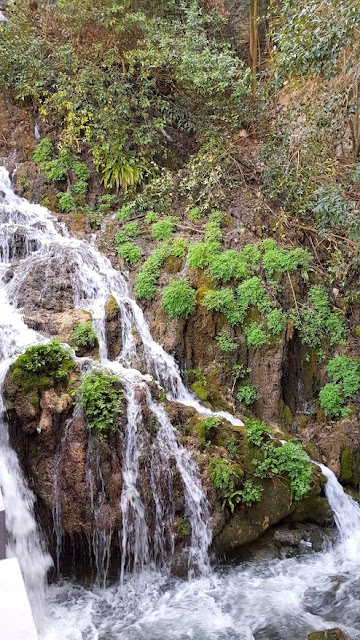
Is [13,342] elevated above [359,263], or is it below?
below

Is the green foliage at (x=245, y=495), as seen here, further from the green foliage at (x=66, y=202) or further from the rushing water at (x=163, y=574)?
the green foliage at (x=66, y=202)

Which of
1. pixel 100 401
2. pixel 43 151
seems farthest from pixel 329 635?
pixel 43 151

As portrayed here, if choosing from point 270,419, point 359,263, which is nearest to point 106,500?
point 270,419

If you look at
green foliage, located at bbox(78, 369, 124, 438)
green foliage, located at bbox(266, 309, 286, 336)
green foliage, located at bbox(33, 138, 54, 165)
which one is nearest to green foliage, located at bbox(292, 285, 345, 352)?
green foliage, located at bbox(266, 309, 286, 336)

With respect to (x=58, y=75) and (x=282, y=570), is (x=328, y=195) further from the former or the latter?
(x=58, y=75)

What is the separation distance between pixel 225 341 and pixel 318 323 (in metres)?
1.60

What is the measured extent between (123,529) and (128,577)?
59 cm

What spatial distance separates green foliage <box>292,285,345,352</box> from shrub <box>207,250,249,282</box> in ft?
3.70

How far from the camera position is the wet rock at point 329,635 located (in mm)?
4852

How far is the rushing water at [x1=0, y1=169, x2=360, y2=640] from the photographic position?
17.7 feet

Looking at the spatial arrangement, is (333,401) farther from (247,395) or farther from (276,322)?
(276,322)

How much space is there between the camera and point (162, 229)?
955 cm

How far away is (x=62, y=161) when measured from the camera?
35.2 ft

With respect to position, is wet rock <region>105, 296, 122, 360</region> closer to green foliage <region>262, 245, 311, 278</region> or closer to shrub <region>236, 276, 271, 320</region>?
shrub <region>236, 276, 271, 320</region>
